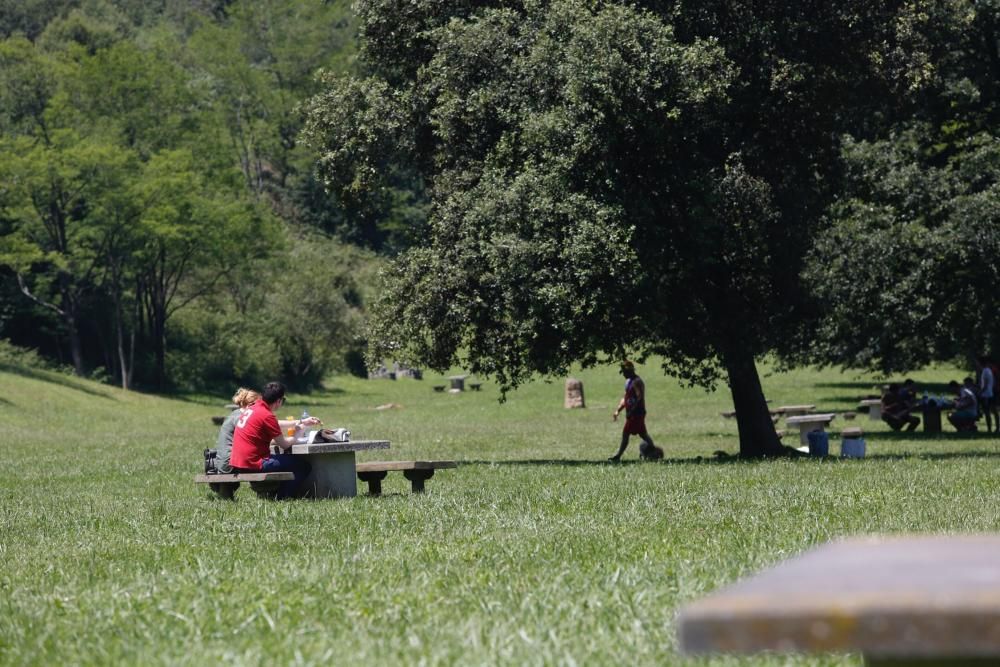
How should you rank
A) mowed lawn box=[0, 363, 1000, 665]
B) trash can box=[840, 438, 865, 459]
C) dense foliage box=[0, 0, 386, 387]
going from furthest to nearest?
1. dense foliage box=[0, 0, 386, 387]
2. trash can box=[840, 438, 865, 459]
3. mowed lawn box=[0, 363, 1000, 665]

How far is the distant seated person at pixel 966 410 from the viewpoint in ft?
111

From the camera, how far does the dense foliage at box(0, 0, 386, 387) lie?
58.4 m

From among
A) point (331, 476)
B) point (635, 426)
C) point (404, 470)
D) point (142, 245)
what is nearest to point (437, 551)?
point (404, 470)

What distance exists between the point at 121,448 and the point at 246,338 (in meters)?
35.0

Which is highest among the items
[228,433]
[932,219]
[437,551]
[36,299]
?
[36,299]

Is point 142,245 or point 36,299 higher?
point 142,245

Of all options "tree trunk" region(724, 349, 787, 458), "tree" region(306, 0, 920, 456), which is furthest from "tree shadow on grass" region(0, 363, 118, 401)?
"tree trunk" region(724, 349, 787, 458)

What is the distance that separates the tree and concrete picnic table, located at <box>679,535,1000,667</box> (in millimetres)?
18324

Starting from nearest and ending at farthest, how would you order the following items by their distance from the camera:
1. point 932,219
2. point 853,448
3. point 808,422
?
point 853,448 < point 808,422 < point 932,219

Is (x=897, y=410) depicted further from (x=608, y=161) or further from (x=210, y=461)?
(x=210, y=461)

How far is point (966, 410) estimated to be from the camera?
111 ft

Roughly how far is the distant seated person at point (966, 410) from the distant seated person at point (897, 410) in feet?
4.71

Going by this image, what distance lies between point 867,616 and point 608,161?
2052 cm

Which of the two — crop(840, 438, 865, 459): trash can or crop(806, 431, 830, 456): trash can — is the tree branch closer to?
crop(806, 431, 830, 456): trash can
